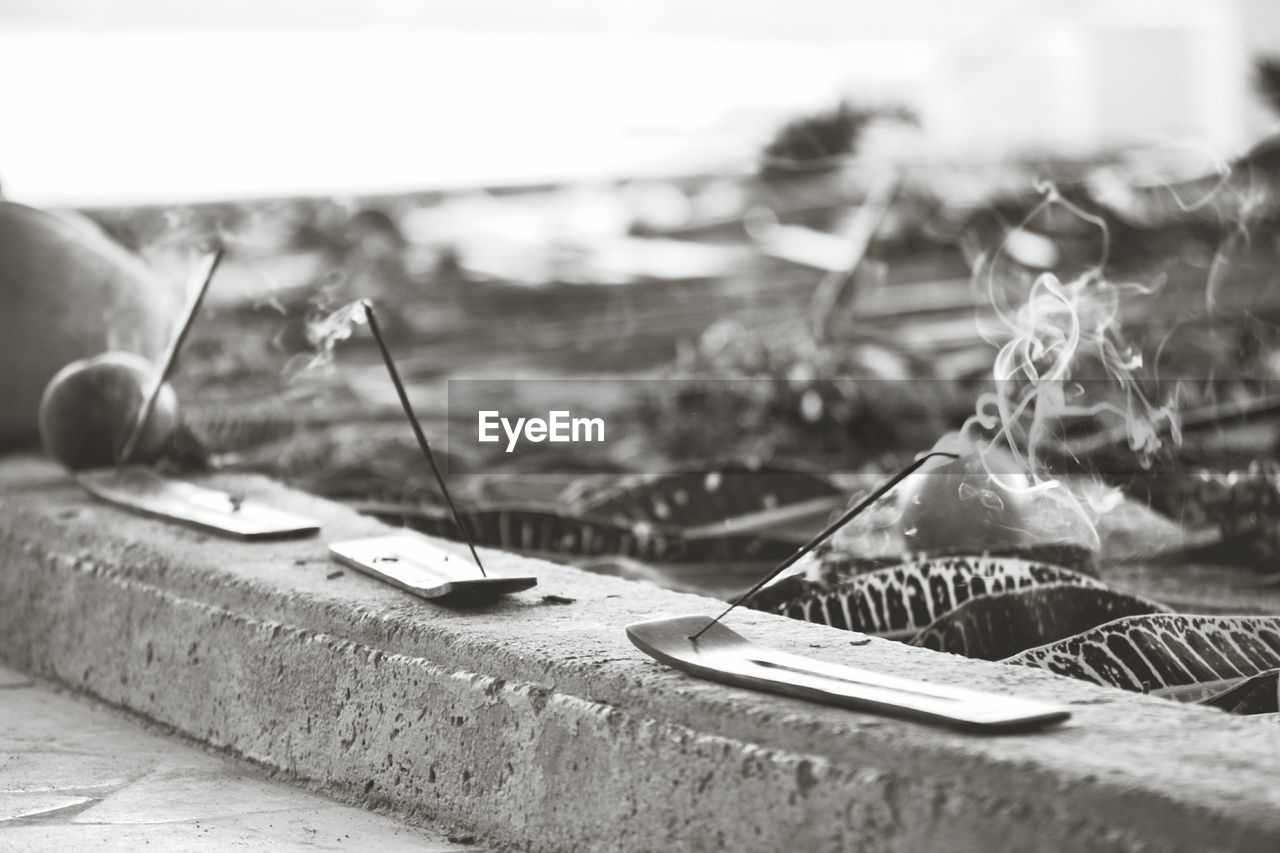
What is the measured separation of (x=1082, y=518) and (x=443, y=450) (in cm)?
218

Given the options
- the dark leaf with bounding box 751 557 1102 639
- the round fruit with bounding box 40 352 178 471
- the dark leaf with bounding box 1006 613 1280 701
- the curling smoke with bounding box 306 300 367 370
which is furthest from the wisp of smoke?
the round fruit with bounding box 40 352 178 471

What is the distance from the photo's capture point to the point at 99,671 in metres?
3.66

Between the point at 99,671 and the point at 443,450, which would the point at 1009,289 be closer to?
the point at 443,450

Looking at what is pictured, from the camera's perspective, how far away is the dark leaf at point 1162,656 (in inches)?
121

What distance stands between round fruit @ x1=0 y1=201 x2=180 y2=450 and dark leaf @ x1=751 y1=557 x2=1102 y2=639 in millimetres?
2449

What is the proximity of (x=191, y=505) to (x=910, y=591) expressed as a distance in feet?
5.35

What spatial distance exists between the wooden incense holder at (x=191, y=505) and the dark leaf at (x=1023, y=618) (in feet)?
4.47

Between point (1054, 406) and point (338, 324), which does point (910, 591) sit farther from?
point (338, 324)

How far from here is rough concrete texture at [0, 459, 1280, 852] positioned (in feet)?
6.69

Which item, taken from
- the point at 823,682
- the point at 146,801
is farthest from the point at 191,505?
the point at 823,682

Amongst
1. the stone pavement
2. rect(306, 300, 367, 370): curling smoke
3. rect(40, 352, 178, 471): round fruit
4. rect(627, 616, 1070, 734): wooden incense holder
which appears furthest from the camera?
rect(40, 352, 178, 471): round fruit

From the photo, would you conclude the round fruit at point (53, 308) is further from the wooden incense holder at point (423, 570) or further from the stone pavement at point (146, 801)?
the wooden incense holder at point (423, 570)

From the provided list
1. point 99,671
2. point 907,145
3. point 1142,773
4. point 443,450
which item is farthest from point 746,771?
point 907,145

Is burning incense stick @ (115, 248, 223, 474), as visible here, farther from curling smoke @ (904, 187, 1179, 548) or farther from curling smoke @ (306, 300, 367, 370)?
curling smoke @ (904, 187, 1179, 548)
